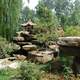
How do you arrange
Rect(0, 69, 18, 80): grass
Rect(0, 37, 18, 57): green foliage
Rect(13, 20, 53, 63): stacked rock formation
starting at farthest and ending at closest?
Rect(0, 37, 18, 57): green foliage
Rect(13, 20, 53, 63): stacked rock formation
Rect(0, 69, 18, 80): grass

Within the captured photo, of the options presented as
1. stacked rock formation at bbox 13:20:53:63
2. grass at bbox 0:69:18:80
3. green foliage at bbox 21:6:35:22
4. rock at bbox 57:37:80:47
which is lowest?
grass at bbox 0:69:18:80

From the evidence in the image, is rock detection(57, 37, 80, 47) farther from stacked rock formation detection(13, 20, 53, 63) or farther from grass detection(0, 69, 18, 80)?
stacked rock formation detection(13, 20, 53, 63)

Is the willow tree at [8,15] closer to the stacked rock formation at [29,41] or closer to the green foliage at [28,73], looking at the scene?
the stacked rock formation at [29,41]

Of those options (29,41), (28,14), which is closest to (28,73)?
(29,41)

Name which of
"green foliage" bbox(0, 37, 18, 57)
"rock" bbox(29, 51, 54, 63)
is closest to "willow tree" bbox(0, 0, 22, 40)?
"green foliage" bbox(0, 37, 18, 57)

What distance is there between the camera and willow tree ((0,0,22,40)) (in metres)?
15.7

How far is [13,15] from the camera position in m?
16.9

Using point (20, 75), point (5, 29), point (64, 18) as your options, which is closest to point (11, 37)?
point (5, 29)

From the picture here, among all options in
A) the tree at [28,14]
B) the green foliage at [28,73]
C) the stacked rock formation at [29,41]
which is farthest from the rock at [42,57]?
the tree at [28,14]

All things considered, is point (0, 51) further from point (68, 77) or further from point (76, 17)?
point (76, 17)

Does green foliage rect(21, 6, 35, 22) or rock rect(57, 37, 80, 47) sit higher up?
green foliage rect(21, 6, 35, 22)

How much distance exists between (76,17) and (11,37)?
1818 cm

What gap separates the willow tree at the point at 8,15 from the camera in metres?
15.7

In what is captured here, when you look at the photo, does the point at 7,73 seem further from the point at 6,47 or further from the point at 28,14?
the point at 28,14
